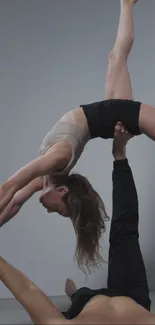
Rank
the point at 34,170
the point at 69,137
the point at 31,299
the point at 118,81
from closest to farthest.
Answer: the point at 31,299 < the point at 34,170 < the point at 69,137 < the point at 118,81

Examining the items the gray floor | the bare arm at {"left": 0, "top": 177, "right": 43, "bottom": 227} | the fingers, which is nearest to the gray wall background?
the gray floor

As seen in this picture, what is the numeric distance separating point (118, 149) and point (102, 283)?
732 mm

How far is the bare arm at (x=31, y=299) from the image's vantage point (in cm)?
103

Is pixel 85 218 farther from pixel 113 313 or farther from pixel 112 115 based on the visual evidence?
pixel 113 313

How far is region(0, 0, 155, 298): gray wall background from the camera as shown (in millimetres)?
2287

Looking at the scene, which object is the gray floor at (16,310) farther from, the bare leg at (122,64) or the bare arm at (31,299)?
the bare leg at (122,64)

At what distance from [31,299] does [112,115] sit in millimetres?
880

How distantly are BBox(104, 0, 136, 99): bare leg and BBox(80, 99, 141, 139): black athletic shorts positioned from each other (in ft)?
0.47

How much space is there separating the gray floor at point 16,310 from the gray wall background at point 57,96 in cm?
15

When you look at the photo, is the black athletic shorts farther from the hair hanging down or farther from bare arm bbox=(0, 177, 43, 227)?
bare arm bbox=(0, 177, 43, 227)

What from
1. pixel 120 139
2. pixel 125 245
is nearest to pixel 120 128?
pixel 120 139

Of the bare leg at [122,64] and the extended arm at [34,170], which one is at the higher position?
the bare leg at [122,64]

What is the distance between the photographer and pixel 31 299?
106cm

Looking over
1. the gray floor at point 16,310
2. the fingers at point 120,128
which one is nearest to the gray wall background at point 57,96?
the gray floor at point 16,310
